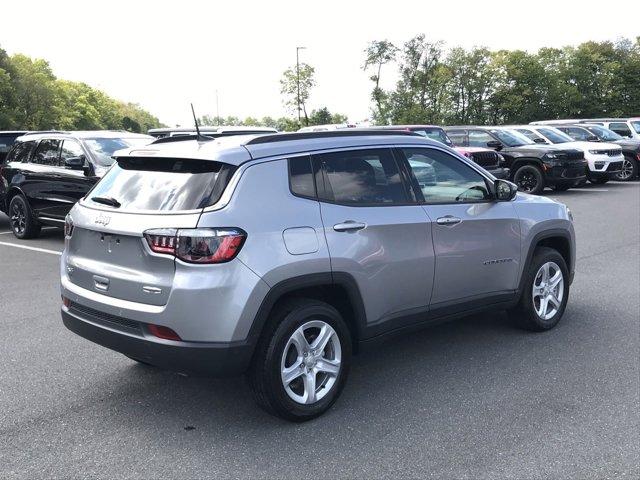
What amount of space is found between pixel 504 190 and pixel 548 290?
3.60ft

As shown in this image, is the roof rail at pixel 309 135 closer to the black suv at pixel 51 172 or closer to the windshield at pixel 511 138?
the black suv at pixel 51 172

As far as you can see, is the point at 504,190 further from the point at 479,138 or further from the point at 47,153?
the point at 479,138

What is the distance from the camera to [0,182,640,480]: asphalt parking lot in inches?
130

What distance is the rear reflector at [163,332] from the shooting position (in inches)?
137

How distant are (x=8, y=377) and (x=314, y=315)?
2369 millimetres

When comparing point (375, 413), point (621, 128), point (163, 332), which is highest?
point (621, 128)

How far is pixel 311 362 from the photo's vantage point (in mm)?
3830

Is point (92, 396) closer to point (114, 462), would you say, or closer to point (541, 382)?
point (114, 462)

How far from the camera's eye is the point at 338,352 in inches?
156

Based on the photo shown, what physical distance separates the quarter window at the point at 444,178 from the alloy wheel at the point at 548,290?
99 centimetres

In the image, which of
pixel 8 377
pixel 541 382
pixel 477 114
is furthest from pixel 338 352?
pixel 477 114

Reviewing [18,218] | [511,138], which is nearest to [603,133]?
[511,138]

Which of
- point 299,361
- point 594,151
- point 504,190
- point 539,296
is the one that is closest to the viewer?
point 299,361

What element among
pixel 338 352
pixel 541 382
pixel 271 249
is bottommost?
pixel 541 382
